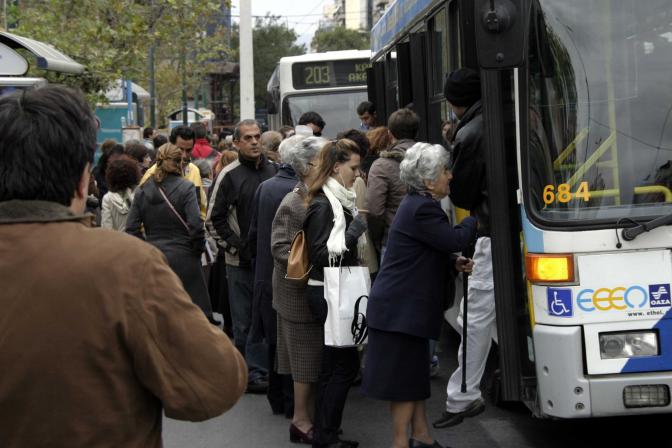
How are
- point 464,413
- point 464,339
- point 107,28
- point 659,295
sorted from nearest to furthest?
1. point 659,295
2. point 464,339
3. point 464,413
4. point 107,28

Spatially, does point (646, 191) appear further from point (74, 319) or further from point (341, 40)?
point (341, 40)

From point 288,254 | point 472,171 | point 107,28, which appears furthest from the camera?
point 107,28

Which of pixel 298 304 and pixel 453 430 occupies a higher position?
pixel 298 304

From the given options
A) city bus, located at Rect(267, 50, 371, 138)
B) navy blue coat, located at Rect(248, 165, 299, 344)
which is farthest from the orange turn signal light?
city bus, located at Rect(267, 50, 371, 138)

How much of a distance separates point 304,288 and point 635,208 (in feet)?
6.83

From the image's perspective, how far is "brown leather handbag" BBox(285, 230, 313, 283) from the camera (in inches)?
242

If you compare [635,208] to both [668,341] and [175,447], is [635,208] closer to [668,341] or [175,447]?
[668,341]

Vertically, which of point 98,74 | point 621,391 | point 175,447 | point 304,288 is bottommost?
point 175,447

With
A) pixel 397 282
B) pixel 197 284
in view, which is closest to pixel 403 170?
pixel 397 282

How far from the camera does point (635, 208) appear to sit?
5152 millimetres

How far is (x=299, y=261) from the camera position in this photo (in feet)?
20.1

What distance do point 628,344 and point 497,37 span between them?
1597mm

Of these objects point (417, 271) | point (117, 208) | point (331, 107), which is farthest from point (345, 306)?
point (331, 107)

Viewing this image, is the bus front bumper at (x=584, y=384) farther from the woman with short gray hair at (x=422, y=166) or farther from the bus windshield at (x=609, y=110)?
the woman with short gray hair at (x=422, y=166)
